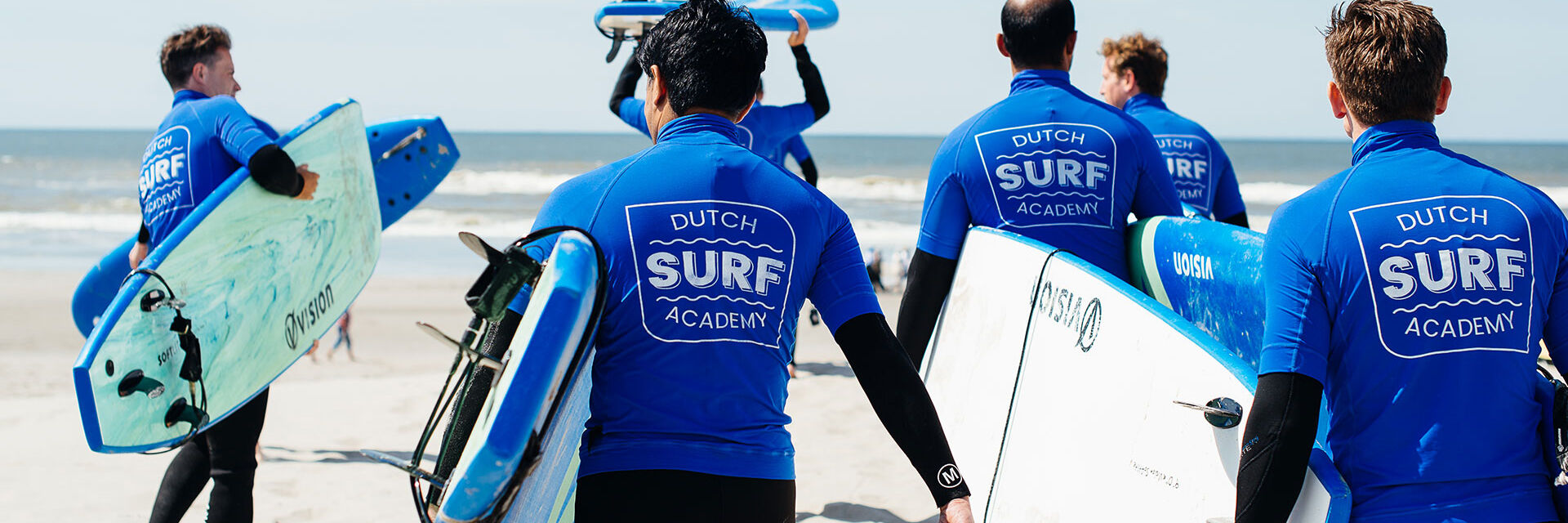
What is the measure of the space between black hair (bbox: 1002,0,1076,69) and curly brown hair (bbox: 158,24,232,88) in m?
2.30

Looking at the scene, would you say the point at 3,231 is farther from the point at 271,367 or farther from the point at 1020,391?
the point at 1020,391

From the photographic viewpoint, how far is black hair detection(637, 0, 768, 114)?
5.56ft

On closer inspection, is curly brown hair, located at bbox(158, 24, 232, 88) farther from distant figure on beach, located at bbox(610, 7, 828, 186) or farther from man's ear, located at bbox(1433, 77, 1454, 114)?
man's ear, located at bbox(1433, 77, 1454, 114)

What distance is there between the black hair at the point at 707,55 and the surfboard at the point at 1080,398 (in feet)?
3.17

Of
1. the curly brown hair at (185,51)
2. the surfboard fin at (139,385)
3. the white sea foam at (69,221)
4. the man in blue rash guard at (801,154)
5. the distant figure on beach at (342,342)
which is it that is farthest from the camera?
the white sea foam at (69,221)

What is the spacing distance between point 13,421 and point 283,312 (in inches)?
123

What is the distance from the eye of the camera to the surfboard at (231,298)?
2934mm

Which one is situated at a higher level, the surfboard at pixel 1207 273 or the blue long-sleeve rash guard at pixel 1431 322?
the blue long-sleeve rash guard at pixel 1431 322

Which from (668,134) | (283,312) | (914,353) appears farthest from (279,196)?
(668,134)

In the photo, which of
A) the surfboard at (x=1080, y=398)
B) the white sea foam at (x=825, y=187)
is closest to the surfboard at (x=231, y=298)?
the surfboard at (x=1080, y=398)

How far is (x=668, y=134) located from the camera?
1.74 metres

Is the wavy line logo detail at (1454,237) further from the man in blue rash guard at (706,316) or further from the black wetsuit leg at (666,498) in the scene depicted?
the black wetsuit leg at (666,498)

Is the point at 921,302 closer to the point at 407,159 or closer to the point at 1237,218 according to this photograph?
the point at 1237,218

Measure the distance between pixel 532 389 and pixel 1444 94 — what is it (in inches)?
54.7
